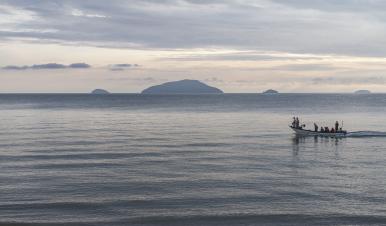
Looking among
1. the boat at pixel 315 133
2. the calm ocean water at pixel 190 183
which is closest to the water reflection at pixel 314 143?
the calm ocean water at pixel 190 183

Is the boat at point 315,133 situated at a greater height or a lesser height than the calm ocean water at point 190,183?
greater

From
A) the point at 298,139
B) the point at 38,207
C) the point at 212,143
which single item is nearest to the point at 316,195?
the point at 38,207

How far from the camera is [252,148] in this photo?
54.8 metres

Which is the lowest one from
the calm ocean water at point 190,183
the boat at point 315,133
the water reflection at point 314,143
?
the calm ocean water at point 190,183

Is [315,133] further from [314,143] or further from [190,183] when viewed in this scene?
[190,183]

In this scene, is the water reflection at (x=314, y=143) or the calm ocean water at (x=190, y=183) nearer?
the calm ocean water at (x=190, y=183)

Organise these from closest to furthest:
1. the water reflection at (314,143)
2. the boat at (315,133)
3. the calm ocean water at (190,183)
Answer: the calm ocean water at (190,183), the water reflection at (314,143), the boat at (315,133)

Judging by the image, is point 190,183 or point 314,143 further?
point 314,143

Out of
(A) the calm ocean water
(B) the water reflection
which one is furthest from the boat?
(A) the calm ocean water

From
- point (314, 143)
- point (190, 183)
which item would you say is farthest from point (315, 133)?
point (190, 183)

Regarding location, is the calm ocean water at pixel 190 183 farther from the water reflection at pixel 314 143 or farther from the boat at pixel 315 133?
the boat at pixel 315 133

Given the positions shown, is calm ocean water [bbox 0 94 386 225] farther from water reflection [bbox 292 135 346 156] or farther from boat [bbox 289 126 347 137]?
boat [bbox 289 126 347 137]

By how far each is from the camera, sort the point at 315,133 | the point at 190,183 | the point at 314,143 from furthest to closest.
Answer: the point at 315,133 → the point at 314,143 → the point at 190,183

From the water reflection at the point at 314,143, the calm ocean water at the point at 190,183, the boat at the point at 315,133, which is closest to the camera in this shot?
the calm ocean water at the point at 190,183
